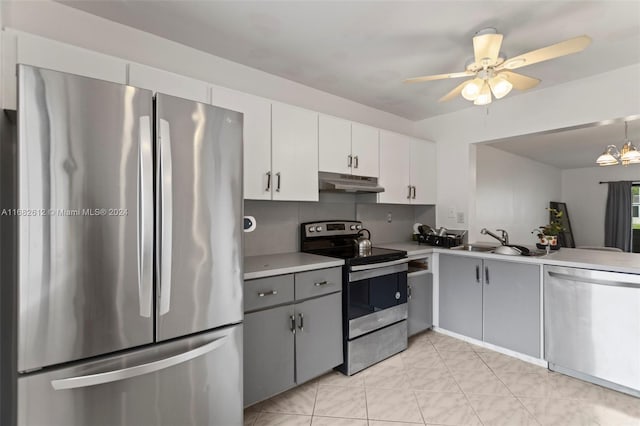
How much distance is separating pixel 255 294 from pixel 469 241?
8.54ft

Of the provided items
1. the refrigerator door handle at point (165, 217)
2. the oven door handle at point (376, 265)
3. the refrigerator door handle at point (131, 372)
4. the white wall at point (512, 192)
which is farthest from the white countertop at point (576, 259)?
the refrigerator door handle at point (165, 217)

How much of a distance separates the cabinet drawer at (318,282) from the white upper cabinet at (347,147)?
0.90 meters

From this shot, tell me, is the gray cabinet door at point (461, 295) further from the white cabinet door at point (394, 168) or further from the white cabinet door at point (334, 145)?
the white cabinet door at point (334, 145)

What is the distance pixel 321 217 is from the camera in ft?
9.71

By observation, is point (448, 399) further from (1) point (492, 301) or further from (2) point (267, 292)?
(2) point (267, 292)

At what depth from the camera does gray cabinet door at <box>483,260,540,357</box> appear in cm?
253

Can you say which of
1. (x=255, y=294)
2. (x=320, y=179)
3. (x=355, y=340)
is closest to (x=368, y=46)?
(x=320, y=179)

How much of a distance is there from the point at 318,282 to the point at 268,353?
1.85 feet

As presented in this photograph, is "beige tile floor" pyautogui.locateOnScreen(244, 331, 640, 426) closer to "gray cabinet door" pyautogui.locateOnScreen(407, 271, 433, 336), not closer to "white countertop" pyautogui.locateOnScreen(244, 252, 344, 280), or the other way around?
"gray cabinet door" pyautogui.locateOnScreen(407, 271, 433, 336)

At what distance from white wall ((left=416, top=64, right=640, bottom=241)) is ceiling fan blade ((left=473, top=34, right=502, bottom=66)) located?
1.45 m

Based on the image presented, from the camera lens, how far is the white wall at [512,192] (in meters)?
4.81

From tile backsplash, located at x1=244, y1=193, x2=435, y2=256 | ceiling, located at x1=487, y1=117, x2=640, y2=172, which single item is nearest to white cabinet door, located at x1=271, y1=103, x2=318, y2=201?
tile backsplash, located at x1=244, y1=193, x2=435, y2=256

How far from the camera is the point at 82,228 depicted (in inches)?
43.7

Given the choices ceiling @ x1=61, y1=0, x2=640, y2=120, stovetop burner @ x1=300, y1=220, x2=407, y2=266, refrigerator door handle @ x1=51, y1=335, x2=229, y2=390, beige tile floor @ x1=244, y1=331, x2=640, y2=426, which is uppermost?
ceiling @ x1=61, y1=0, x2=640, y2=120
